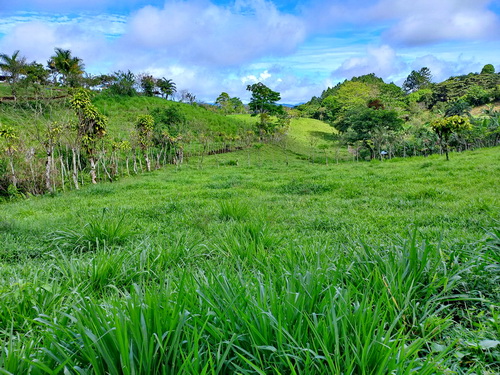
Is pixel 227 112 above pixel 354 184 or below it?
above

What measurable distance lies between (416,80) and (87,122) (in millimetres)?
83354

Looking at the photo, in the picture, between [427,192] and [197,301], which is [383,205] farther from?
[197,301]

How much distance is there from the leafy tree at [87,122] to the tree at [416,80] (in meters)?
79.9

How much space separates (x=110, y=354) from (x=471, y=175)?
10.9m

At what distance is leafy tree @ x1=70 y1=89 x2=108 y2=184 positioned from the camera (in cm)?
1411

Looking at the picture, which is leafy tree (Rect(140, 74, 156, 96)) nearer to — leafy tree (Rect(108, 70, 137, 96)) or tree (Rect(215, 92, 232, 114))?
leafy tree (Rect(108, 70, 137, 96))

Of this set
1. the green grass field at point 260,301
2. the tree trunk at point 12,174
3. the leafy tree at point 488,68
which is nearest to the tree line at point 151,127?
the tree trunk at point 12,174

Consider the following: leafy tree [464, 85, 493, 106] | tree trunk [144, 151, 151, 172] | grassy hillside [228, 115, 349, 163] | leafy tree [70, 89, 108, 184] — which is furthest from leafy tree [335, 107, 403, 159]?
leafy tree [464, 85, 493, 106]

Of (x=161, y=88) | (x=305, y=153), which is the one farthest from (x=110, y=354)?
(x=161, y=88)

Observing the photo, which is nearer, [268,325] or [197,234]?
[268,325]

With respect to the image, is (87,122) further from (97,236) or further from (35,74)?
(35,74)

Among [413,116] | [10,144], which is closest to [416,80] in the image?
[413,116]

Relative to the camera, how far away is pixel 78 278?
2.64 meters

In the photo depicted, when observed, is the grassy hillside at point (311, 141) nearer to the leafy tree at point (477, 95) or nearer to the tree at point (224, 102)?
the tree at point (224, 102)
